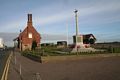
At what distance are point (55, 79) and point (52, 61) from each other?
12828 mm

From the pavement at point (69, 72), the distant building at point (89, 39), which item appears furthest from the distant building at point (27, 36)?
the pavement at point (69, 72)

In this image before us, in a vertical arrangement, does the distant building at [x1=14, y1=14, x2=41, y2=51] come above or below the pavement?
above

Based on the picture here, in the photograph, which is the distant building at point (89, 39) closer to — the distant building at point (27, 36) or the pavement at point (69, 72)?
the distant building at point (27, 36)

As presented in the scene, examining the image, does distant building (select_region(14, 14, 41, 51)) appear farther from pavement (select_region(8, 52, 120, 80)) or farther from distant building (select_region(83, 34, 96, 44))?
pavement (select_region(8, 52, 120, 80))

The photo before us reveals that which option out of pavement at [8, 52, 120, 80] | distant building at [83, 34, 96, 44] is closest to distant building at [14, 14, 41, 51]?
distant building at [83, 34, 96, 44]

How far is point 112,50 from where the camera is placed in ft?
107

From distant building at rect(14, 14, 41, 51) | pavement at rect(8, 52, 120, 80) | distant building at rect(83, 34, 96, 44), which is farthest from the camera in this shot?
Result: distant building at rect(83, 34, 96, 44)

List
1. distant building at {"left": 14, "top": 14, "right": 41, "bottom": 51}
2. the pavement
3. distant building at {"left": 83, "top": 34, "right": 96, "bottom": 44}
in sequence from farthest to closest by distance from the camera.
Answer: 1. distant building at {"left": 83, "top": 34, "right": 96, "bottom": 44}
2. distant building at {"left": 14, "top": 14, "right": 41, "bottom": 51}
3. the pavement

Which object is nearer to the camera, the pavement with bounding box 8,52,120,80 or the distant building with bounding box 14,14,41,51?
the pavement with bounding box 8,52,120,80

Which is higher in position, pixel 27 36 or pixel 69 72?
pixel 27 36

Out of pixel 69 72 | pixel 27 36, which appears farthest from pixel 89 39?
pixel 69 72

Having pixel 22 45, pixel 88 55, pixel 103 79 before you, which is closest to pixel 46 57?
pixel 88 55

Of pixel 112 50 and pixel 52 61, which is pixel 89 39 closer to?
pixel 112 50

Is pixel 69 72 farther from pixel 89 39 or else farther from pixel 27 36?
pixel 89 39
